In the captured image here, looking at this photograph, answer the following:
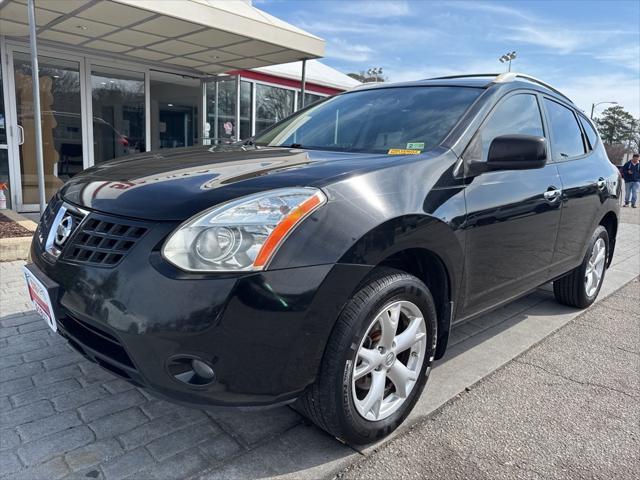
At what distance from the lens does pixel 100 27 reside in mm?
6453

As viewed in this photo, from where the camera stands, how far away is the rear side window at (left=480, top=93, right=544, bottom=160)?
270cm

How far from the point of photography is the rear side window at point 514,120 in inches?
106

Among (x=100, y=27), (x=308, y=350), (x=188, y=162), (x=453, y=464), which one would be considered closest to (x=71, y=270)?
(x=188, y=162)

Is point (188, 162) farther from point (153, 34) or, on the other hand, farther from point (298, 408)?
point (153, 34)

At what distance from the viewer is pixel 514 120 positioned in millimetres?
3006

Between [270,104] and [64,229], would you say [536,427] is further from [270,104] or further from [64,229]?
[270,104]

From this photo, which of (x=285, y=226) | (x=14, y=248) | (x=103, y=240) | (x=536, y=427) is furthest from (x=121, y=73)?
(x=536, y=427)

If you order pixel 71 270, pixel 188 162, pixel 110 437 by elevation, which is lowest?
pixel 110 437

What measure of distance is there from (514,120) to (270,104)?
386 inches

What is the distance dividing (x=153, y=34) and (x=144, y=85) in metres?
2.60

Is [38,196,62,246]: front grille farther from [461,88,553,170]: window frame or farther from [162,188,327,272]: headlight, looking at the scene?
[461,88,553,170]: window frame

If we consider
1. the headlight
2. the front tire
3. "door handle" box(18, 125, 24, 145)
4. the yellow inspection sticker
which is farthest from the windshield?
"door handle" box(18, 125, 24, 145)

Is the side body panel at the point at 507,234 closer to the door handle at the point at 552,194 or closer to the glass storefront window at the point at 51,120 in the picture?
the door handle at the point at 552,194

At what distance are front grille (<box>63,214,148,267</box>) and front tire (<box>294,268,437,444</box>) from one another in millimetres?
829
